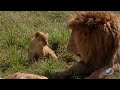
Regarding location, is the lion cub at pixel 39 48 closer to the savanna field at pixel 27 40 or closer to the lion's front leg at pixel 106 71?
the savanna field at pixel 27 40

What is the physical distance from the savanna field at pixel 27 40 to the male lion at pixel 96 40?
78 centimetres

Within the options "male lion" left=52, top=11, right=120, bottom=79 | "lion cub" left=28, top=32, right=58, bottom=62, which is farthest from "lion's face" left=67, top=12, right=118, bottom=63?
"lion cub" left=28, top=32, right=58, bottom=62

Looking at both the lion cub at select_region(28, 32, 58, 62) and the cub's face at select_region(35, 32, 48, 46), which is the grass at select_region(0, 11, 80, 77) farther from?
the cub's face at select_region(35, 32, 48, 46)

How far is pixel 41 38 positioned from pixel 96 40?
3.18m

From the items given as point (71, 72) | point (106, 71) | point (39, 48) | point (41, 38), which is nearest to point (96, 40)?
point (106, 71)

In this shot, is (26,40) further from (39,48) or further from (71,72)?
(71,72)

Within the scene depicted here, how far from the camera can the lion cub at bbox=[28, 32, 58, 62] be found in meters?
8.42

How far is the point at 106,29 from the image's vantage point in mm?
5324

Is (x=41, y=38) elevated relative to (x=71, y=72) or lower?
elevated

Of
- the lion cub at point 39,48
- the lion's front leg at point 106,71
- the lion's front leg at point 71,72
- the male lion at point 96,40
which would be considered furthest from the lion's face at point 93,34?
the lion cub at point 39,48

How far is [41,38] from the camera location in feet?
27.8

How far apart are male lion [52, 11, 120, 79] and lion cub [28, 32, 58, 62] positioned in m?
2.73
